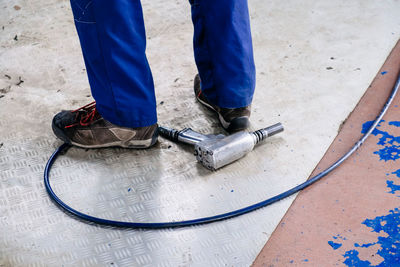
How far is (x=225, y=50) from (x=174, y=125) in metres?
0.39

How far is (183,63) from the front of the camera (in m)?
2.07

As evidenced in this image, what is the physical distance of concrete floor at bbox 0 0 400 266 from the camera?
51.3 inches

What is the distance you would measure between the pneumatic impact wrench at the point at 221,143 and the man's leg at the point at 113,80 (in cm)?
13

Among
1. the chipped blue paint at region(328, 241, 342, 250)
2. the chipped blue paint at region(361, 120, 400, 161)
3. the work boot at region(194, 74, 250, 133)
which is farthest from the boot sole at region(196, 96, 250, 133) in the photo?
the chipped blue paint at region(328, 241, 342, 250)

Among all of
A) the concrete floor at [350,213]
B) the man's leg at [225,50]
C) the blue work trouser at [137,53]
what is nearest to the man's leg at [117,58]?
the blue work trouser at [137,53]

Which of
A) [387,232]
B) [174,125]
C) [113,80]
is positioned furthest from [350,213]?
[113,80]

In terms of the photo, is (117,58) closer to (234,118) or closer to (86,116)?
(86,116)

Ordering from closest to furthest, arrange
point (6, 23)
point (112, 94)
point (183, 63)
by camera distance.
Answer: point (112, 94) < point (183, 63) < point (6, 23)

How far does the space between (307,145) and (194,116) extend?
0.44m

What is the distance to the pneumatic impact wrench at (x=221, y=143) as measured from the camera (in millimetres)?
1483

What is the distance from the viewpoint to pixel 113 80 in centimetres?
141

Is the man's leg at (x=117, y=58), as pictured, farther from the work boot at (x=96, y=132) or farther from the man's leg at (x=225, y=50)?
the man's leg at (x=225, y=50)

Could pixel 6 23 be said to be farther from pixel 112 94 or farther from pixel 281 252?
pixel 281 252

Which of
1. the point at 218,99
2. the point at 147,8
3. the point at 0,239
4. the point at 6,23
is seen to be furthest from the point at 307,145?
the point at 6,23
